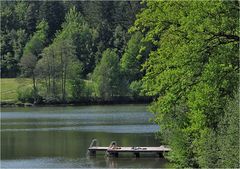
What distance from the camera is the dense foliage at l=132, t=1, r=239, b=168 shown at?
23.6m

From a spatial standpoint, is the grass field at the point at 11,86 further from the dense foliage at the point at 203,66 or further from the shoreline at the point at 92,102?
the dense foliage at the point at 203,66

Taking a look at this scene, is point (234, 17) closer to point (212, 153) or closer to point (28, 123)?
point (212, 153)

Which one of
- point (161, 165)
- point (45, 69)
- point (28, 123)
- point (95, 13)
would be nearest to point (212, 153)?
point (161, 165)

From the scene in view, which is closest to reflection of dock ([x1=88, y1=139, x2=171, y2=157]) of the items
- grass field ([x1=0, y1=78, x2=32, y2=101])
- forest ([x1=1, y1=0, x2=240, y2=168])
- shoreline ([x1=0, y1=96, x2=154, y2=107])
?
forest ([x1=1, y1=0, x2=240, y2=168])

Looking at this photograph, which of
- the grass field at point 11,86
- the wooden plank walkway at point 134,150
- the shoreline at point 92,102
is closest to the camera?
the wooden plank walkway at point 134,150

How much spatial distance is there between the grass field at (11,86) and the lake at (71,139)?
39.2 meters

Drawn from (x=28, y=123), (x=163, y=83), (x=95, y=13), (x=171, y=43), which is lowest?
(x=28, y=123)

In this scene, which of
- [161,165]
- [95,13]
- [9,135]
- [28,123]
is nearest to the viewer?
[161,165]

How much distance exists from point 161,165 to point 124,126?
95.3ft

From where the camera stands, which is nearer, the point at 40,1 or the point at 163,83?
the point at 163,83

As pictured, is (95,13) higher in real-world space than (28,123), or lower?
higher

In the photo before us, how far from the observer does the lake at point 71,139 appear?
1874 inches

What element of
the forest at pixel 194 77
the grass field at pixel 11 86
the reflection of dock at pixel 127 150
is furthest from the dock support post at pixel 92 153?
the grass field at pixel 11 86

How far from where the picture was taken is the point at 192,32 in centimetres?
2411
